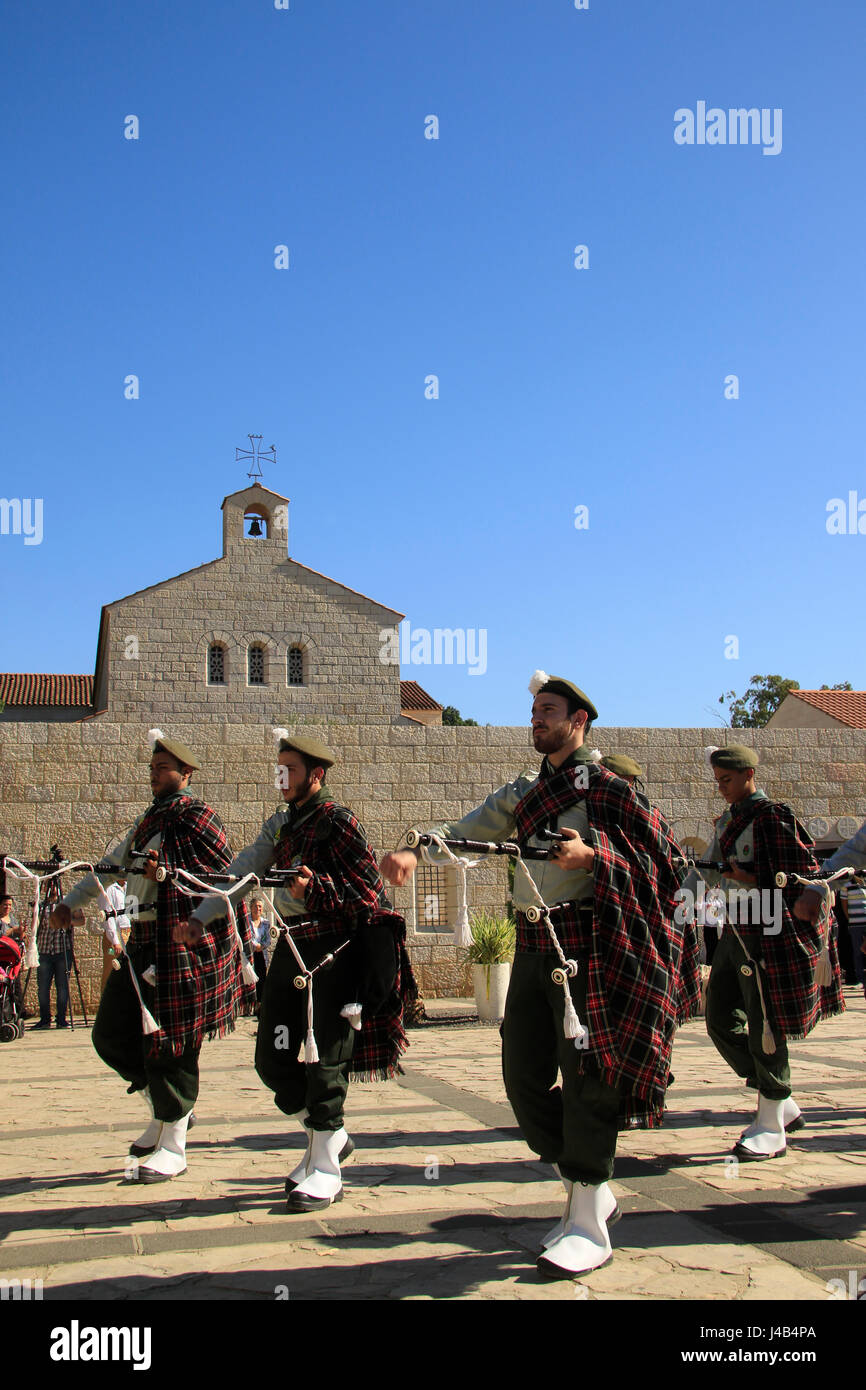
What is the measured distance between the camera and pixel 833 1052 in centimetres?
900

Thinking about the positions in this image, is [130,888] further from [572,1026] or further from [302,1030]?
[572,1026]

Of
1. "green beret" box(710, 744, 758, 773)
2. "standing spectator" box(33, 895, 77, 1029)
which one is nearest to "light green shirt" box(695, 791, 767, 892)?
"green beret" box(710, 744, 758, 773)

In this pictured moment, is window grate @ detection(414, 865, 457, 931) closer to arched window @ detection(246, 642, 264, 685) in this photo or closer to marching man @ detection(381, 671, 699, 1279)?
marching man @ detection(381, 671, 699, 1279)

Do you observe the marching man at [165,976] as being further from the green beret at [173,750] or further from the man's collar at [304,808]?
the man's collar at [304,808]

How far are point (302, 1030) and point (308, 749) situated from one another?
3.88 feet

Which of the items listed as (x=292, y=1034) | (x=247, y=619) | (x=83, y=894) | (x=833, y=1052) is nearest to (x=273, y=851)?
(x=292, y=1034)

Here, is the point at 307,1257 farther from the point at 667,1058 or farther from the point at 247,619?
the point at 247,619

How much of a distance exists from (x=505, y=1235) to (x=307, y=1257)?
724 millimetres

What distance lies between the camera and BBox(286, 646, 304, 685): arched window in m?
34.1

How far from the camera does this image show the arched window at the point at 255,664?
110ft

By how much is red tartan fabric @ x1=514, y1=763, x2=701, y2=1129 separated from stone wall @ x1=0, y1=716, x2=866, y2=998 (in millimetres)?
8407

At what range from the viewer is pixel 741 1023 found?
5.72 metres

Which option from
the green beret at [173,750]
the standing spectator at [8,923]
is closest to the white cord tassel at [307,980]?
the green beret at [173,750]

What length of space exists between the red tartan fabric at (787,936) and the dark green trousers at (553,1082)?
185cm
